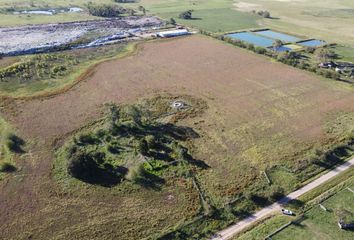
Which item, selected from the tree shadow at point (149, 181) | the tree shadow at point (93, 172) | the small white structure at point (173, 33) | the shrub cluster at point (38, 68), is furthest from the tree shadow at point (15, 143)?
the small white structure at point (173, 33)

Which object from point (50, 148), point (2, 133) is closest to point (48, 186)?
point (50, 148)

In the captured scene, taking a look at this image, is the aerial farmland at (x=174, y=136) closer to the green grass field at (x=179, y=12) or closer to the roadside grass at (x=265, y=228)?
the roadside grass at (x=265, y=228)

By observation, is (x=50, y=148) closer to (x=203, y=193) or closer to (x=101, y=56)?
(x=203, y=193)

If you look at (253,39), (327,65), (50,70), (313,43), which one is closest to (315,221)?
(327,65)

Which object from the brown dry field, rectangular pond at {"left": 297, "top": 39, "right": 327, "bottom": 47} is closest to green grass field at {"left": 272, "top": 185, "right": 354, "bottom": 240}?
the brown dry field

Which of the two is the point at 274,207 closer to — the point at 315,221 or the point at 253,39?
the point at 315,221

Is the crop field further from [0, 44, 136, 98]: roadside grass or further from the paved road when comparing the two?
the paved road
